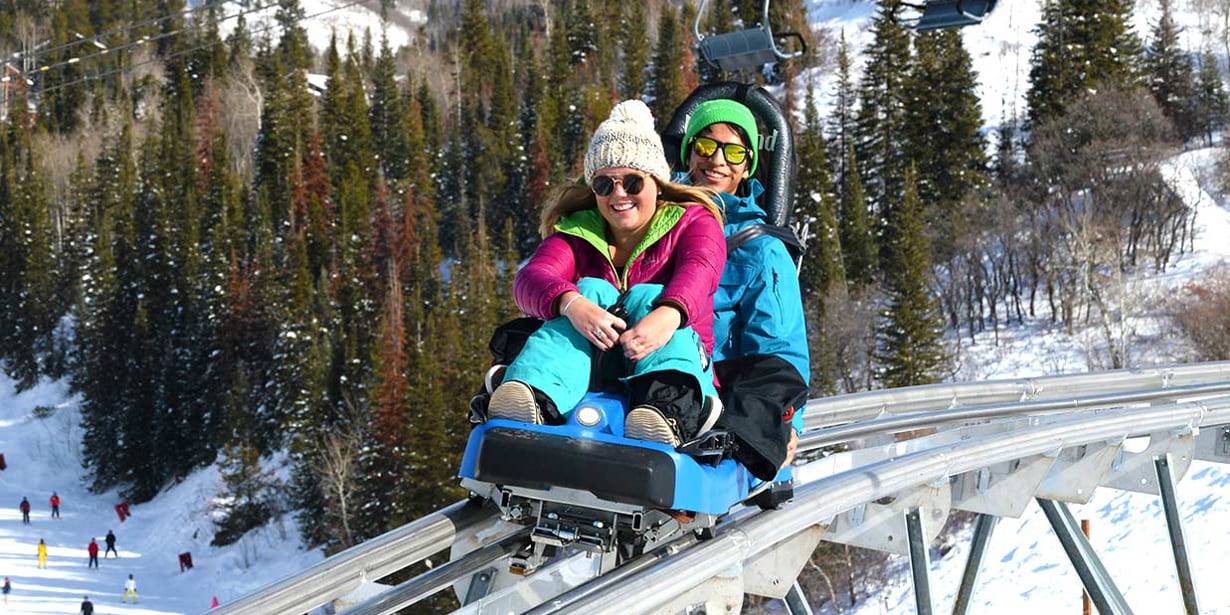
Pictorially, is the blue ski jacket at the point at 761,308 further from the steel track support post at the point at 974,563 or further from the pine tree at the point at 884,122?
the pine tree at the point at 884,122

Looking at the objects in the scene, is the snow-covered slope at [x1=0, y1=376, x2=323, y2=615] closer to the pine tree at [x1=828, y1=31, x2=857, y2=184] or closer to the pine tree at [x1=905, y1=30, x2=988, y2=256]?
the pine tree at [x1=905, y1=30, x2=988, y2=256]

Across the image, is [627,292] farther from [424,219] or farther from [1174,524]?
[424,219]

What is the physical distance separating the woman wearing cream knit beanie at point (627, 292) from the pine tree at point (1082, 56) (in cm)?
4982

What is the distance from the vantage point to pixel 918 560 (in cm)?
558

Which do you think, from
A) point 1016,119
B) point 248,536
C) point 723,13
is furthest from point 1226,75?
point 248,536

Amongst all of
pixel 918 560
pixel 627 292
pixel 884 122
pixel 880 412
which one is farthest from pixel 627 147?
pixel 884 122

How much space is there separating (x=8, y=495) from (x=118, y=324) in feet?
44.3

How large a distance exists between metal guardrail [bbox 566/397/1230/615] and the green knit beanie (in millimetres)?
1473

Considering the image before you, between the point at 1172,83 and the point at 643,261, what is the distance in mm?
54927

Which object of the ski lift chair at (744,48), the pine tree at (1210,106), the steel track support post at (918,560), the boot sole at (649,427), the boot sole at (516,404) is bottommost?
the steel track support post at (918,560)

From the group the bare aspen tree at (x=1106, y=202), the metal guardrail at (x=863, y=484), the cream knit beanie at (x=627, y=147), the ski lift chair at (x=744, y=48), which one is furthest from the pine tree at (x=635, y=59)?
the cream knit beanie at (x=627, y=147)

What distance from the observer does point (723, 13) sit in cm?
7250

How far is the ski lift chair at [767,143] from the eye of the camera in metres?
5.92

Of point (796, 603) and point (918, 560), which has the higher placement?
point (918, 560)
